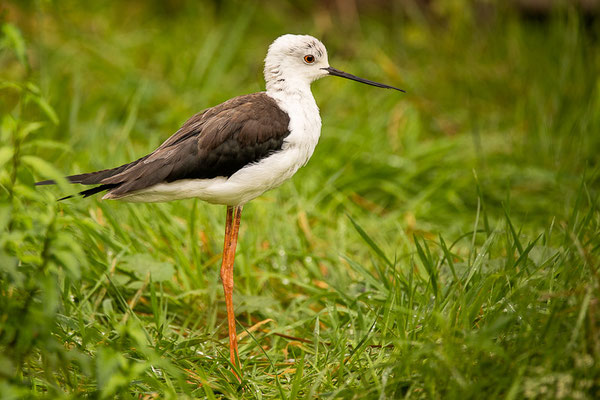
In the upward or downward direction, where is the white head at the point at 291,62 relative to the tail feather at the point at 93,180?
upward

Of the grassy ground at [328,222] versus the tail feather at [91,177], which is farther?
the tail feather at [91,177]

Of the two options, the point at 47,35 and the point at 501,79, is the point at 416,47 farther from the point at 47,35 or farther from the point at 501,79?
the point at 47,35

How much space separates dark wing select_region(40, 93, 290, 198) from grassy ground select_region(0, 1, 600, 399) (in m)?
0.38

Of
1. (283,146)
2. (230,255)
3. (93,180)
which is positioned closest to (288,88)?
(283,146)

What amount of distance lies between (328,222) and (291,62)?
1.62 metres

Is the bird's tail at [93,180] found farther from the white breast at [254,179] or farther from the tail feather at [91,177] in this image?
the white breast at [254,179]

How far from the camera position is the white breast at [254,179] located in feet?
10.2

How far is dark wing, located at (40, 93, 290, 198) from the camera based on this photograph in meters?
3.06

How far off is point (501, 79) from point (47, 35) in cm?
469

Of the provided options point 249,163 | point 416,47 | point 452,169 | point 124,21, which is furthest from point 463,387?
point 124,21

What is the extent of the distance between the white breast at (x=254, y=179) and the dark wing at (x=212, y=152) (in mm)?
33

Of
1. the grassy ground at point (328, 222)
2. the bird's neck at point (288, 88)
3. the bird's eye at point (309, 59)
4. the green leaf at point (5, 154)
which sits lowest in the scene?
→ the grassy ground at point (328, 222)

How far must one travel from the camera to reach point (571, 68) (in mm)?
5633

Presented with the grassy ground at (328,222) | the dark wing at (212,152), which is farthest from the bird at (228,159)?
the grassy ground at (328,222)
